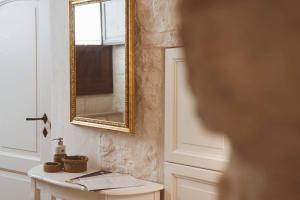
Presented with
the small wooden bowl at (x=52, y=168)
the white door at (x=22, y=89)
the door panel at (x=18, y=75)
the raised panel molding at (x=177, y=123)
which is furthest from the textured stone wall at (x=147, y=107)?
the door panel at (x=18, y=75)

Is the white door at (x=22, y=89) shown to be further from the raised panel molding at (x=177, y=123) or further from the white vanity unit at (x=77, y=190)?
the raised panel molding at (x=177, y=123)

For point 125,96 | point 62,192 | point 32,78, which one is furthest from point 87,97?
point 32,78

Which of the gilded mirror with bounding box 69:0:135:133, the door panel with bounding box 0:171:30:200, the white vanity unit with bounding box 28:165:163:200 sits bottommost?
the door panel with bounding box 0:171:30:200

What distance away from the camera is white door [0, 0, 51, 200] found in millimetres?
2908

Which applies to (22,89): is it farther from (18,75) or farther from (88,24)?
(88,24)

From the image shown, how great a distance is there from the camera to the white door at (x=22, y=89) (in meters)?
2.91

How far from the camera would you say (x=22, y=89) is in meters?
3.09

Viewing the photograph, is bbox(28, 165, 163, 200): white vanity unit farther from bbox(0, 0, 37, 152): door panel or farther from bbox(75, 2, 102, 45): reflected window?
bbox(0, 0, 37, 152): door panel

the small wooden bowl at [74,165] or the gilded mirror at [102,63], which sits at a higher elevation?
the gilded mirror at [102,63]

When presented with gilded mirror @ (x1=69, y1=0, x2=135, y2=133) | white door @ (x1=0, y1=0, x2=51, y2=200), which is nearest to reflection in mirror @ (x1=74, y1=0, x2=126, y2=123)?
gilded mirror @ (x1=69, y1=0, x2=135, y2=133)

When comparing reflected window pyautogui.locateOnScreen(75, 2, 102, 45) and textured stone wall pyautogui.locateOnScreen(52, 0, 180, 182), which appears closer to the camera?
textured stone wall pyautogui.locateOnScreen(52, 0, 180, 182)

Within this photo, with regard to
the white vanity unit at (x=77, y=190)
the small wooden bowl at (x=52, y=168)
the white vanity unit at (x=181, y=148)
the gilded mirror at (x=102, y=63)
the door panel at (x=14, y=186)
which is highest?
the gilded mirror at (x=102, y=63)

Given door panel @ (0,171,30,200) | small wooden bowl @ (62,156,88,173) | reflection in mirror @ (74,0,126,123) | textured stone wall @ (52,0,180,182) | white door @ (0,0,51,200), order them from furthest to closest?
door panel @ (0,171,30,200) < white door @ (0,0,51,200) < small wooden bowl @ (62,156,88,173) < reflection in mirror @ (74,0,126,123) < textured stone wall @ (52,0,180,182)

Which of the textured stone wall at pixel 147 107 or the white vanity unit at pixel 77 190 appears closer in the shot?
the white vanity unit at pixel 77 190
